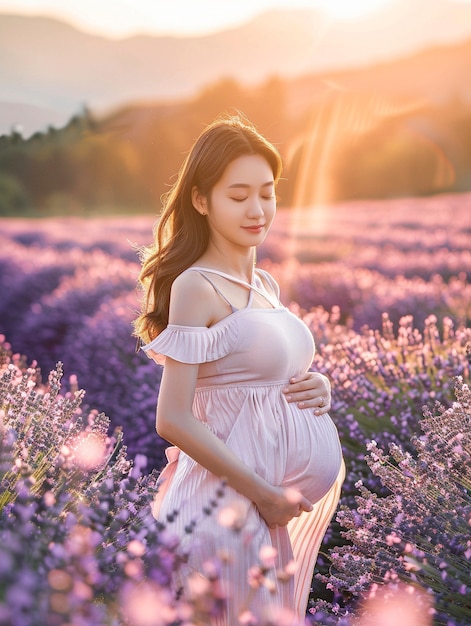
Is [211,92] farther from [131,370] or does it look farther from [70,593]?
[70,593]

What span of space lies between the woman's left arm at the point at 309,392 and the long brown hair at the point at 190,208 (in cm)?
42

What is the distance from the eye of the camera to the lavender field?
2.13m

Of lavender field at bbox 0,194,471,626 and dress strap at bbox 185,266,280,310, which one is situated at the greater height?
dress strap at bbox 185,266,280,310

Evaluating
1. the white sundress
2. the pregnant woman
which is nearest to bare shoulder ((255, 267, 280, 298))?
the pregnant woman

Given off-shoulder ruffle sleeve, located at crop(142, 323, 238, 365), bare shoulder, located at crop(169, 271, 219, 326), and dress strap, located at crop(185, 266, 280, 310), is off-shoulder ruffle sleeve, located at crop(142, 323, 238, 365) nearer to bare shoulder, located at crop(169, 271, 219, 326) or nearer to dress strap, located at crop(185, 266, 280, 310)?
bare shoulder, located at crop(169, 271, 219, 326)

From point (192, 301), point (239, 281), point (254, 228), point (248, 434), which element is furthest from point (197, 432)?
point (254, 228)

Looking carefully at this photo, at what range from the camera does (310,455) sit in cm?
215

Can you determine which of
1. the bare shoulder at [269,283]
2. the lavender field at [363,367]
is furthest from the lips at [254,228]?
the lavender field at [363,367]

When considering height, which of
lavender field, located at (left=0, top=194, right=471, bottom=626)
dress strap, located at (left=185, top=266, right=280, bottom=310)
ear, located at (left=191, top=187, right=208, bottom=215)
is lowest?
lavender field, located at (left=0, top=194, right=471, bottom=626)

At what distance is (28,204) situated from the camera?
33.2 m

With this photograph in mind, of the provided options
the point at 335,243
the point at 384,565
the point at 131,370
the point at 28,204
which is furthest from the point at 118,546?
the point at 28,204

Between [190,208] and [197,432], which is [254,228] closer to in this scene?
[190,208]

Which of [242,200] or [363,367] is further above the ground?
[242,200]

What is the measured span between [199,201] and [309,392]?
2.07ft
